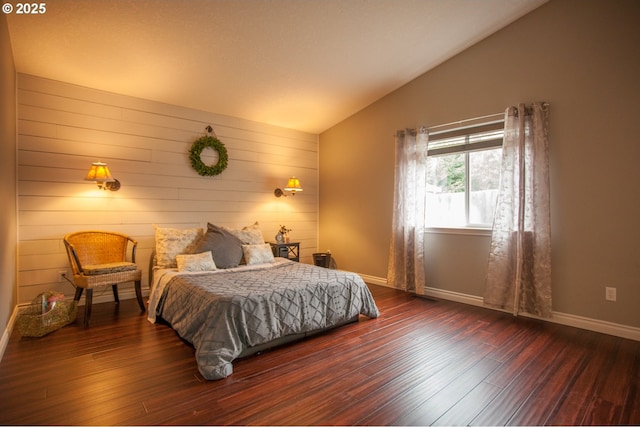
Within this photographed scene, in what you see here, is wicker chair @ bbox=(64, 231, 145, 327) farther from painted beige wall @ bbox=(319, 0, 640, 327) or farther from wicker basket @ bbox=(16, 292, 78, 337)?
painted beige wall @ bbox=(319, 0, 640, 327)

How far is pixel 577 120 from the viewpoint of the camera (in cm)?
319

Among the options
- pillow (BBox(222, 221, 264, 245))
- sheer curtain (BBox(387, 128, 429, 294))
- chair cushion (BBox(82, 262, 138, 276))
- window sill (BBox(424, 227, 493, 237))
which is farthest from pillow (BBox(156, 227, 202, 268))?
window sill (BBox(424, 227, 493, 237))

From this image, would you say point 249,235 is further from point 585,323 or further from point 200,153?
point 585,323

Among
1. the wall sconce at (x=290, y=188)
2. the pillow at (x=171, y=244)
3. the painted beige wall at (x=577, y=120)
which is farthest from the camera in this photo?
the wall sconce at (x=290, y=188)

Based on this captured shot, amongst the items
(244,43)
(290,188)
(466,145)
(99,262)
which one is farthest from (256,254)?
(466,145)

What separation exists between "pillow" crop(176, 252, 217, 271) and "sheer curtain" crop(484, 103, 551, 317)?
127 inches

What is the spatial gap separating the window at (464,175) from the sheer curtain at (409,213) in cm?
15

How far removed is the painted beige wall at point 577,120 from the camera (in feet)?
9.59

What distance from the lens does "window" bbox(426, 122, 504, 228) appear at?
12.8 feet

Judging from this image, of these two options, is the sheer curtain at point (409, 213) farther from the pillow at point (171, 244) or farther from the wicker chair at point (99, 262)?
the wicker chair at point (99, 262)

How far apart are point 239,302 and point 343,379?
95cm

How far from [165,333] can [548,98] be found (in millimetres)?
4503

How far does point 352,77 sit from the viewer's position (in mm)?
4277

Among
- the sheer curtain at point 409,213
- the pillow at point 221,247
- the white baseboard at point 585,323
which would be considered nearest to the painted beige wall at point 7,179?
the pillow at point 221,247
